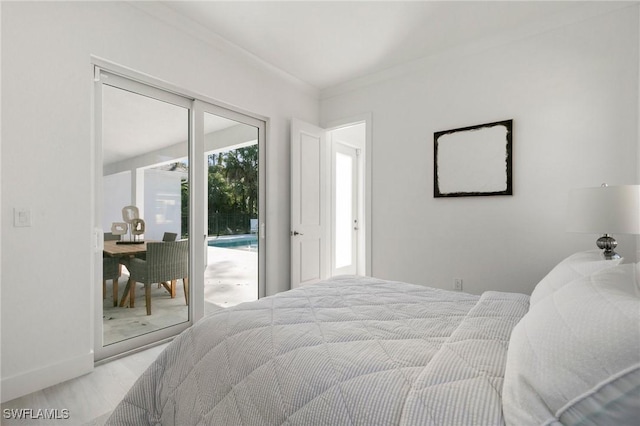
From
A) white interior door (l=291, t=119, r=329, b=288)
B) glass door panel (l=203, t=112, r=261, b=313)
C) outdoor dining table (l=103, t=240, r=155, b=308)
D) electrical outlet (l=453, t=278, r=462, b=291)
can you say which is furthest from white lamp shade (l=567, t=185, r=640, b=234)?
outdoor dining table (l=103, t=240, r=155, b=308)

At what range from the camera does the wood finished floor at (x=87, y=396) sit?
165cm

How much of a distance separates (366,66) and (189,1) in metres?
1.90

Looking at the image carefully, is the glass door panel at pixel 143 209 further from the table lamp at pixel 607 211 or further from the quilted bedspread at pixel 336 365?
the table lamp at pixel 607 211

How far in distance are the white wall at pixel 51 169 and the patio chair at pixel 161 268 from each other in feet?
1.24

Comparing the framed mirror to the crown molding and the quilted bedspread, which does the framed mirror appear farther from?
the crown molding

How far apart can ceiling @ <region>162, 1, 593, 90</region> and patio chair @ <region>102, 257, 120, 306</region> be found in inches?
82.8

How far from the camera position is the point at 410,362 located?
3.10 feet

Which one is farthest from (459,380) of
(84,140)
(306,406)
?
(84,140)

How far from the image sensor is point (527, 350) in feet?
2.37

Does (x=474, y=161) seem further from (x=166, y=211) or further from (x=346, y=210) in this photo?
(x=166, y=211)

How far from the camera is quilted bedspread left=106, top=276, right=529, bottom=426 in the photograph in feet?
2.58

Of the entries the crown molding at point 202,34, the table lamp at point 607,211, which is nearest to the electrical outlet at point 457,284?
the table lamp at point 607,211

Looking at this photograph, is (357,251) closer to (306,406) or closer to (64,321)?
(64,321)

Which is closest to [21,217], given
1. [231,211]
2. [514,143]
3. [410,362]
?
[231,211]
